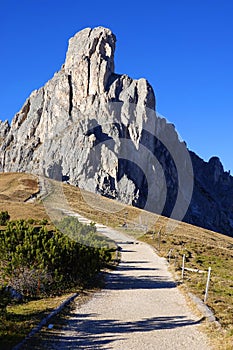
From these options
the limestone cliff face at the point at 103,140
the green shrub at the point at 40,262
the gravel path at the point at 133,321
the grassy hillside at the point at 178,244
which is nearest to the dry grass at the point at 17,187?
the grassy hillside at the point at 178,244

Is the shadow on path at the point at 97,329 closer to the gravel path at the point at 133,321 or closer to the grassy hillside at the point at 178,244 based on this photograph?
the gravel path at the point at 133,321

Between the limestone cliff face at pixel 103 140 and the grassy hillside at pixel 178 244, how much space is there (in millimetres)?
39585

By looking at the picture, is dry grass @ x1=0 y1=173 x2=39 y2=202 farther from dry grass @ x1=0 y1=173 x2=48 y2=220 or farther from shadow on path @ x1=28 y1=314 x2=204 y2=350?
shadow on path @ x1=28 y1=314 x2=204 y2=350

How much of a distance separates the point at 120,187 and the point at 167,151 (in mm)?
35726

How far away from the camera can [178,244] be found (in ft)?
123

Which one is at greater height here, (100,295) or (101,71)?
(101,71)

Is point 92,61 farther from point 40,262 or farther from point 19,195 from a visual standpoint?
point 40,262

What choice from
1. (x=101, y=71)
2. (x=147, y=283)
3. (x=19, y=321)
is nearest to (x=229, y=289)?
(x=147, y=283)

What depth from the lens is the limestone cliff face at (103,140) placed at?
11512 centimetres

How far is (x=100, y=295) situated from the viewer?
46.4 ft

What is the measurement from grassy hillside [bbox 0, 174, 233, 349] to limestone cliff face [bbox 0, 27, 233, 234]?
3958 cm

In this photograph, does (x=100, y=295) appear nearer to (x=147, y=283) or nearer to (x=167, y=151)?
(x=147, y=283)

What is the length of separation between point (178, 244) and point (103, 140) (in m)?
84.4

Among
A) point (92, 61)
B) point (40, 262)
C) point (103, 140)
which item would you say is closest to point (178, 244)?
point (40, 262)
